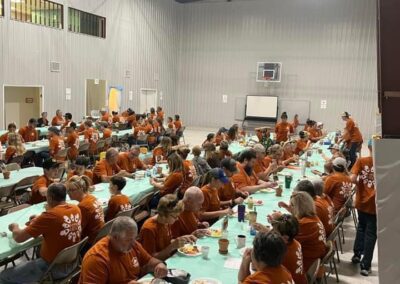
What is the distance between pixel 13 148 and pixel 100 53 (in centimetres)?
1028

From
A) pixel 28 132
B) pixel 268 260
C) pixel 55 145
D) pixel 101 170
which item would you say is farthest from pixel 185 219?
pixel 28 132

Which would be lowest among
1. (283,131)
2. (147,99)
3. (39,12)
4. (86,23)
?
(283,131)

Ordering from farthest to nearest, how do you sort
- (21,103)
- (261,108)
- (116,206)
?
1. (261,108)
2. (21,103)
3. (116,206)

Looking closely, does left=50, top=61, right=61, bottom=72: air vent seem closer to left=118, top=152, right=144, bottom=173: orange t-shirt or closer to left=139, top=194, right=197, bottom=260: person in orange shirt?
left=118, top=152, right=144, bottom=173: orange t-shirt

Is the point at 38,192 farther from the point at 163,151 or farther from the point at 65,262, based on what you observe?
the point at 163,151

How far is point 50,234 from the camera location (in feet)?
14.0

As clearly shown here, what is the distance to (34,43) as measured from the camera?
15.2 meters

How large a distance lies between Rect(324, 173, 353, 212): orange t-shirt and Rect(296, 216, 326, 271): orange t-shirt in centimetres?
204

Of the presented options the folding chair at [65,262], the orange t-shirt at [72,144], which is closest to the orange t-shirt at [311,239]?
the folding chair at [65,262]

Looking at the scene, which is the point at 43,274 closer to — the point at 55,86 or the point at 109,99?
the point at 55,86

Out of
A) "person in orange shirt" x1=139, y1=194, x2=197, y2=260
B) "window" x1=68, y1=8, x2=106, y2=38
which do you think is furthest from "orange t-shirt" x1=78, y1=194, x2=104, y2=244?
"window" x1=68, y1=8, x2=106, y2=38

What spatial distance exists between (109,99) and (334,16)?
12253 millimetres

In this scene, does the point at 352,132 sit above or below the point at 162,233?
above

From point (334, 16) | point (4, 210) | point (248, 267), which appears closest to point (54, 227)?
point (248, 267)
